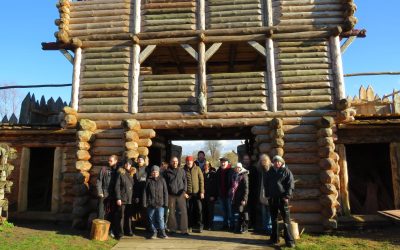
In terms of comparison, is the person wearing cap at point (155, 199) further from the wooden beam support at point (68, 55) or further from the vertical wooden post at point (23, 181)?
the vertical wooden post at point (23, 181)

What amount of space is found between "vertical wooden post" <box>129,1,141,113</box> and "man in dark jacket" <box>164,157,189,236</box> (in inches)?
108

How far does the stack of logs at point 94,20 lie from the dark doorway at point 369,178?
397 inches

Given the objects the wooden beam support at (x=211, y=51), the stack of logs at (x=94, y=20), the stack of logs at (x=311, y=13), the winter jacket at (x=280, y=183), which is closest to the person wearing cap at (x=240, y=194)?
the winter jacket at (x=280, y=183)

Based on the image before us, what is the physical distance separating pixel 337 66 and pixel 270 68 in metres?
2.08

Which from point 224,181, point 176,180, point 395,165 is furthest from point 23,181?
point 395,165

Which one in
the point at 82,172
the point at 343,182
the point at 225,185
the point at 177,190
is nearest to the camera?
the point at 177,190

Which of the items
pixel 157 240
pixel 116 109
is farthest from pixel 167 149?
pixel 157 240

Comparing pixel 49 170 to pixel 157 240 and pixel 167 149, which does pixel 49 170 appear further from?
pixel 157 240

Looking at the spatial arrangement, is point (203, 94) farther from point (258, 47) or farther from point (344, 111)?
point (344, 111)

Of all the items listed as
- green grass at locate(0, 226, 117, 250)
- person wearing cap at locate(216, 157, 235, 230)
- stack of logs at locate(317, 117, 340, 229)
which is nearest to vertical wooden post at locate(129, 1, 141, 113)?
person wearing cap at locate(216, 157, 235, 230)

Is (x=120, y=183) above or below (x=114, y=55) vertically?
below

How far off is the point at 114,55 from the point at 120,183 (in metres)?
4.81

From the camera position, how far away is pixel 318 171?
977 cm

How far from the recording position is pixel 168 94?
10.8m
